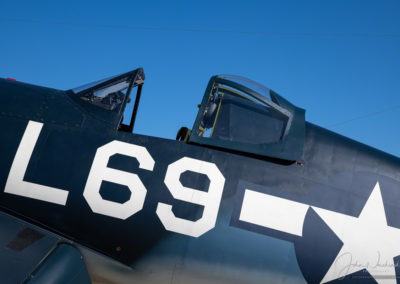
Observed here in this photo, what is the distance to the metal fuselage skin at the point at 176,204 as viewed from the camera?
3.18 meters

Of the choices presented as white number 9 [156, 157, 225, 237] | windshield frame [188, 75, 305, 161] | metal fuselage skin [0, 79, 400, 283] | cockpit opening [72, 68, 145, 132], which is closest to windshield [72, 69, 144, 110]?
cockpit opening [72, 68, 145, 132]

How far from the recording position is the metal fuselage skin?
318 centimetres

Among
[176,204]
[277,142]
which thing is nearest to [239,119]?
[277,142]

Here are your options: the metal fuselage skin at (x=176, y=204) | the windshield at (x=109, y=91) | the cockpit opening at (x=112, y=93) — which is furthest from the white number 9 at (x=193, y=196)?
the windshield at (x=109, y=91)

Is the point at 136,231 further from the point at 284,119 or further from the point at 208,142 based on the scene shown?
the point at 284,119

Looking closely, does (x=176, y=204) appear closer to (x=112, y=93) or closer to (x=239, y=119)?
(x=239, y=119)

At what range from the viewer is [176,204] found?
323 cm

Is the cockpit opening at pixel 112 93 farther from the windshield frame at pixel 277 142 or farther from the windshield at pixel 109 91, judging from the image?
the windshield frame at pixel 277 142

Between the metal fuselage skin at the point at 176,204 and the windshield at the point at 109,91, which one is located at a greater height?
the windshield at the point at 109,91

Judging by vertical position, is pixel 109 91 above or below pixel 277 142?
above

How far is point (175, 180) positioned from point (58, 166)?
109 centimetres

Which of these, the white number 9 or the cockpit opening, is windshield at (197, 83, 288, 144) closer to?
the white number 9

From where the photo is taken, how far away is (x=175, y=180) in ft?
10.8

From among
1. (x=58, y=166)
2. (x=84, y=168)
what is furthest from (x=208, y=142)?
(x=58, y=166)
